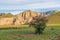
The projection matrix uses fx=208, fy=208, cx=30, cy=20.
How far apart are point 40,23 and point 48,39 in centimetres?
1047

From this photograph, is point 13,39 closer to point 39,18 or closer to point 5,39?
point 5,39

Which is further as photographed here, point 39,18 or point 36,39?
point 39,18

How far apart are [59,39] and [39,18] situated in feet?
38.8

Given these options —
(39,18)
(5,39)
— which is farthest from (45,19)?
(5,39)

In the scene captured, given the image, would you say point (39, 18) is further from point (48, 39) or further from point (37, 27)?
point (48, 39)

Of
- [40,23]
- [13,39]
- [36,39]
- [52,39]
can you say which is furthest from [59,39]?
[40,23]

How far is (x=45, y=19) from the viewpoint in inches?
1715

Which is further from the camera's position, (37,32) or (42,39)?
(37,32)

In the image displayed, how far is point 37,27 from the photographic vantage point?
141ft

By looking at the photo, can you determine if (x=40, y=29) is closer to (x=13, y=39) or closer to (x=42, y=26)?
(x=42, y=26)

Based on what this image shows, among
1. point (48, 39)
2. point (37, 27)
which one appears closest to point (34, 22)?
point (37, 27)

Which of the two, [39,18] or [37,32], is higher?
[39,18]

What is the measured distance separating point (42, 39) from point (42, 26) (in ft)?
35.9

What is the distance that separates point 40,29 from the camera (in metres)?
43.0
